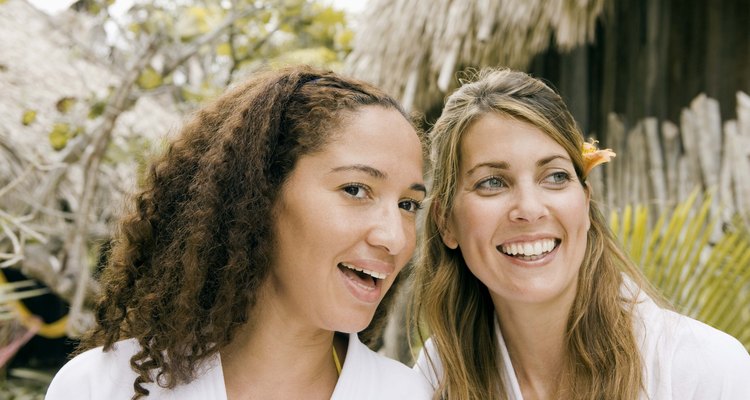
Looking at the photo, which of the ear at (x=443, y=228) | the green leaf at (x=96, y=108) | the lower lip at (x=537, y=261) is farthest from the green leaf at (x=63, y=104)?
the lower lip at (x=537, y=261)

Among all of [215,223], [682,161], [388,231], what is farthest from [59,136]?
[682,161]

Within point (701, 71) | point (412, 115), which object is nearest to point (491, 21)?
point (701, 71)

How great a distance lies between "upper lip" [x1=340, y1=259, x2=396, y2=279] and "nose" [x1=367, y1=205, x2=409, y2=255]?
4cm

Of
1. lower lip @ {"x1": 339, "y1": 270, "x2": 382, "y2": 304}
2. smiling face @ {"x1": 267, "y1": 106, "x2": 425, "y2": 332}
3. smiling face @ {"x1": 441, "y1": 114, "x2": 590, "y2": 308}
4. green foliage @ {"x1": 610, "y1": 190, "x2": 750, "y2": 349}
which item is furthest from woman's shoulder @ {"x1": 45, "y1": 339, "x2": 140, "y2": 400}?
green foliage @ {"x1": 610, "y1": 190, "x2": 750, "y2": 349}

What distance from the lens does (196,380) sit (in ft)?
5.57

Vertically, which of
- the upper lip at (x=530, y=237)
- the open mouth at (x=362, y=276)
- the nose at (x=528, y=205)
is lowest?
the open mouth at (x=362, y=276)

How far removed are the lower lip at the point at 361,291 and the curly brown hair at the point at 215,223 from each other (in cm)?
20

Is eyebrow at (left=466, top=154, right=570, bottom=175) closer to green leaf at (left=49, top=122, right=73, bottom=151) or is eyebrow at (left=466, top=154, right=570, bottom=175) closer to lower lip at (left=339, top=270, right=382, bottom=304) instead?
lower lip at (left=339, top=270, right=382, bottom=304)

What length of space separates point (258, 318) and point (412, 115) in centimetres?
68

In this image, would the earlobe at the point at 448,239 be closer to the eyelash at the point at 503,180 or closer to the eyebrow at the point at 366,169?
the eyelash at the point at 503,180

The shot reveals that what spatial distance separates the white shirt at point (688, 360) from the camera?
69.9 inches

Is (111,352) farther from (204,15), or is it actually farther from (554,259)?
(204,15)

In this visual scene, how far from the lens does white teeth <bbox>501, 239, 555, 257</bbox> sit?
1.95 meters

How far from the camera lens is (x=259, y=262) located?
1703 mm
